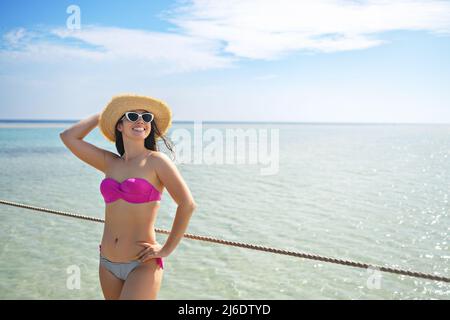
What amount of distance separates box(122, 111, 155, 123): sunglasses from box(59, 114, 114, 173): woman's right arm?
0.92ft

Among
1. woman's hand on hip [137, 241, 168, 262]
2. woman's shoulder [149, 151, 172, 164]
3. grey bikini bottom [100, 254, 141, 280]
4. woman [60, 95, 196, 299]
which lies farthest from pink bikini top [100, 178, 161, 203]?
grey bikini bottom [100, 254, 141, 280]

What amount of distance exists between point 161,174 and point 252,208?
11.6 m

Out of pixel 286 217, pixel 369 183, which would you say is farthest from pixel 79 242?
pixel 369 183

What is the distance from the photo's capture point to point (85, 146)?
2.75m

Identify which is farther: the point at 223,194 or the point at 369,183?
the point at 369,183

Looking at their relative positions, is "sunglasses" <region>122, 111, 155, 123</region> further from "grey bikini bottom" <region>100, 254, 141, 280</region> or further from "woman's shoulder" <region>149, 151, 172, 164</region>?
"grey bikini bottom" <region>100, 254, 141, 280</region>

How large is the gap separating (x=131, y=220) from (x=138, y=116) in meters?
0.62

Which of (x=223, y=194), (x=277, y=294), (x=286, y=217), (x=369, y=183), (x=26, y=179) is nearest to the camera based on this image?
(x=277, y=294)

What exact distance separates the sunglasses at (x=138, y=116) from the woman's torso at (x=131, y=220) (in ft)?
0.84

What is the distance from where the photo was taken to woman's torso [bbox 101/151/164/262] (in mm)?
2416

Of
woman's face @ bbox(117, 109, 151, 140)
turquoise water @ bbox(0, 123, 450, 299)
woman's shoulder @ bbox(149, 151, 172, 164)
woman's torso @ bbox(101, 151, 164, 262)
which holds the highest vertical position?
woman's face @ bbox(117, 109, 151, 140)

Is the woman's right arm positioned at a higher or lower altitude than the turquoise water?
higher
